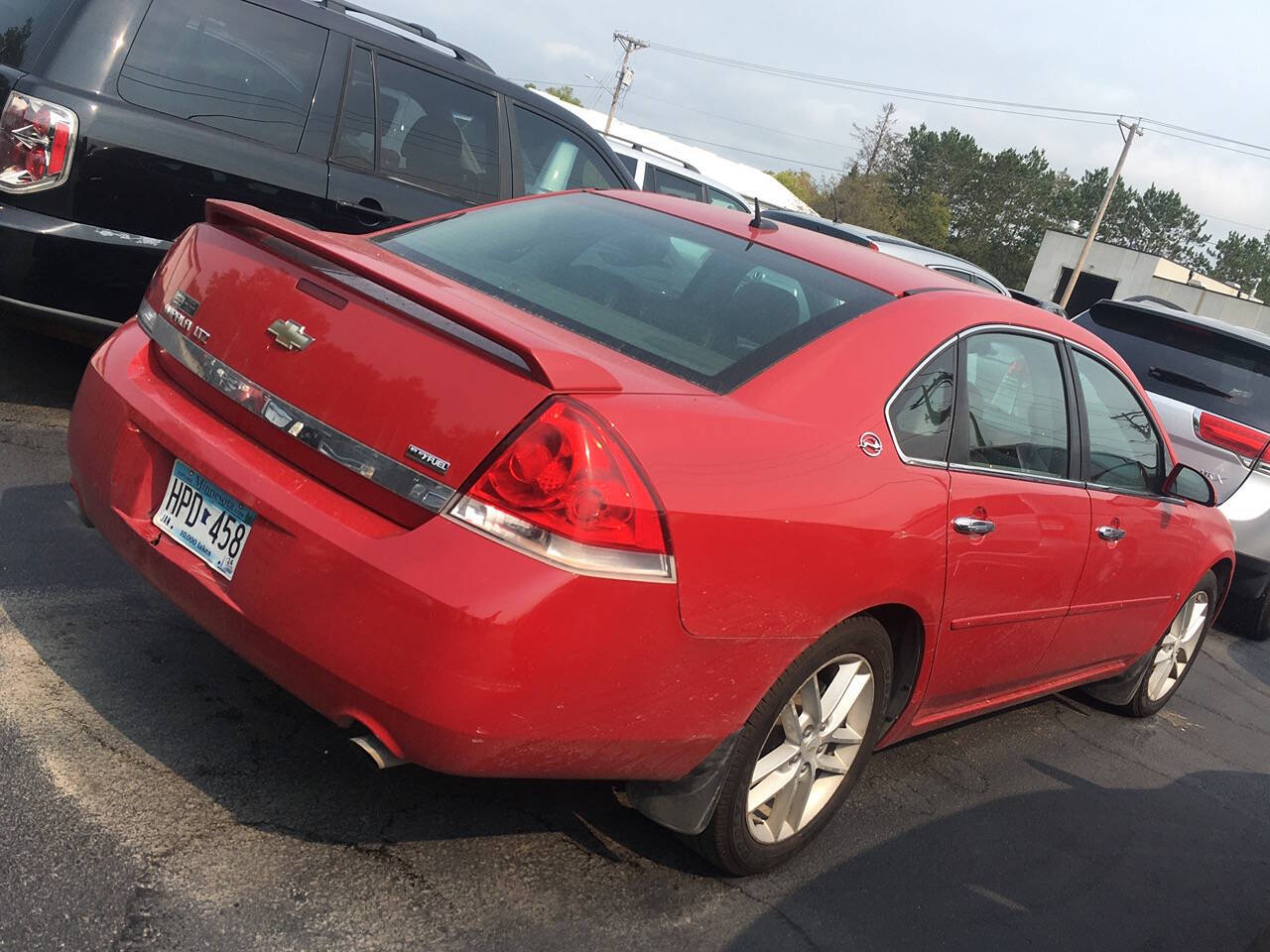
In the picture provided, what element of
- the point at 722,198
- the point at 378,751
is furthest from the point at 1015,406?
the point at 722,198

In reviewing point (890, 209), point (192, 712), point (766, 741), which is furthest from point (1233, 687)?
point (890, 209)

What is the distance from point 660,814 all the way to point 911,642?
895 millimetres

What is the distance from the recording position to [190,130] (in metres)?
5.12

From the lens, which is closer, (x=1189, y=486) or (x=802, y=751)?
(x=802, y=751)

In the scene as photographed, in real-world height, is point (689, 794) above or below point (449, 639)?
below

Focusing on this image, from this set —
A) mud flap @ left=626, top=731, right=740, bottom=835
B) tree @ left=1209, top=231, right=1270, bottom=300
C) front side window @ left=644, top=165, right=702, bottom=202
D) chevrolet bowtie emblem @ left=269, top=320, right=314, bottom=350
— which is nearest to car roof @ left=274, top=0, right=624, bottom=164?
chevrolet bowtie emblem @ left=269, top=320, right=314, bottom=350

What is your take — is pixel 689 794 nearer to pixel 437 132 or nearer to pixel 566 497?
pixel 566 497

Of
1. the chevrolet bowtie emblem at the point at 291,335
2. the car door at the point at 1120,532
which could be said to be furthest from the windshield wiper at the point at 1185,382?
the chevrolet bowtie emblem at the point at 291,335

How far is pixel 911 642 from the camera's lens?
3.43 m

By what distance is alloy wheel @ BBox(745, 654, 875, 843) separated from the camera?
10.3 feet

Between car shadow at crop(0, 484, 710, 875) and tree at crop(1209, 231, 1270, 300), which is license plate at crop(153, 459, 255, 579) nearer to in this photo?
car shadow at crop(0, 484, 710, 875)

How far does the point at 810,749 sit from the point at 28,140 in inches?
142

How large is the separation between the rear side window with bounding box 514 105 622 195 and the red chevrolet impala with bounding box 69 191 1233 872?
2.86 m

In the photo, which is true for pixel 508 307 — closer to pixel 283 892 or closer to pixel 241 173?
pixel 283 892
